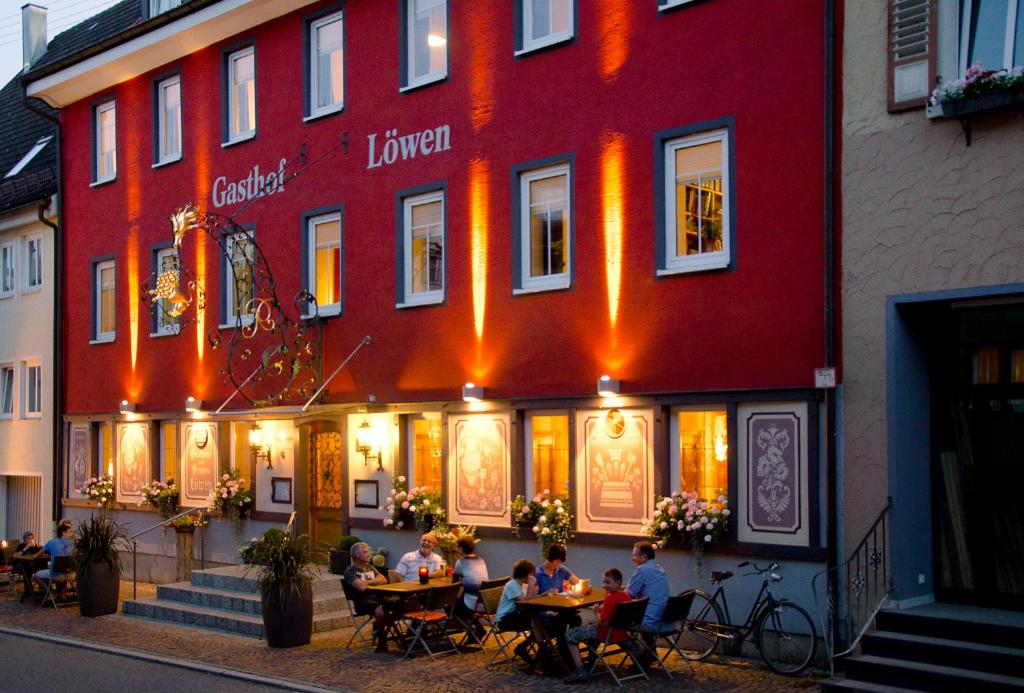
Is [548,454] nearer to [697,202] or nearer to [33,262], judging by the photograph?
[697,202]

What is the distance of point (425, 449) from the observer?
17828 mm

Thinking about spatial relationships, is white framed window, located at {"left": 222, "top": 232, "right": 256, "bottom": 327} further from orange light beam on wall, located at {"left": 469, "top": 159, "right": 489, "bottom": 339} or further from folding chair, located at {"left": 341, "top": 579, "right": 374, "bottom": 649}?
folding chair, located at {"left": 341, "top": 579, "right": 374, "bottom": 649}

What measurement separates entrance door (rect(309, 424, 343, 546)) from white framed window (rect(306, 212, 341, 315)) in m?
1.99

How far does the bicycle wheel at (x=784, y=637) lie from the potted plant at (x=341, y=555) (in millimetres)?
6778

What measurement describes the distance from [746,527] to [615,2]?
6.38 m

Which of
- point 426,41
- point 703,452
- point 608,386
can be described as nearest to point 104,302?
point 426,41

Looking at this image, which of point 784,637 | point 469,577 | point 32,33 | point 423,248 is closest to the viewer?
point 784,637

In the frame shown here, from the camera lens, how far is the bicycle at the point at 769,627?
12.8 metres

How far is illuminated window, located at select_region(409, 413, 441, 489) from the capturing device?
57.8 ft

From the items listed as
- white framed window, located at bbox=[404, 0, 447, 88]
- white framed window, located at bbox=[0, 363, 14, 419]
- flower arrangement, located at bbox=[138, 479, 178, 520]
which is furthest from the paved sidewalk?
white framed window, located at bbox=[0, 363, 14, 419]

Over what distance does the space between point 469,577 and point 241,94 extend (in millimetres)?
10118

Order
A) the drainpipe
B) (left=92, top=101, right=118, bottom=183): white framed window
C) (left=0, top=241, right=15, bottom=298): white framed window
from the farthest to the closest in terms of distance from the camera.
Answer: (left=0, top=241, right=15, bottom=298): white framed window < the drainpipe < (left=92, top=101, right=118, bottom=183): white framed window

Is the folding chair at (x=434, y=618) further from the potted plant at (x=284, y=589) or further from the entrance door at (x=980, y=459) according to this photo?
the entrance door at (x=980, y=459)

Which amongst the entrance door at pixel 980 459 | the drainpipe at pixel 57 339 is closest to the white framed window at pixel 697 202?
the entrance door at pixel 980 459
